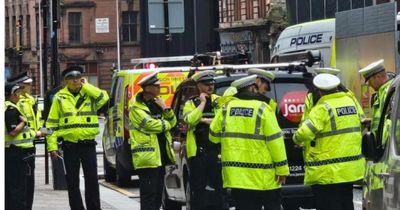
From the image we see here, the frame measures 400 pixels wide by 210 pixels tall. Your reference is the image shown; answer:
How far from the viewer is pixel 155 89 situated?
49.1ft

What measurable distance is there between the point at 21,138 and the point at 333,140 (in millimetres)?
5285

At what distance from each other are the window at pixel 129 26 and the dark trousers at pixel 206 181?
3530 inches

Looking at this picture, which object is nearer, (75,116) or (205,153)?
(205,153)

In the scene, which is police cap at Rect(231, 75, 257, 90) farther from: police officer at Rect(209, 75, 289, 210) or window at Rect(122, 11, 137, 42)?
window at Rect(122, 11, 137, 42)

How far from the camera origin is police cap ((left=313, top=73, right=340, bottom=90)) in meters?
12.3

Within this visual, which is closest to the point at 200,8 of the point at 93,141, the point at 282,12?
the point at 93,141

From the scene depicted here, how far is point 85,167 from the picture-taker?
16.7m

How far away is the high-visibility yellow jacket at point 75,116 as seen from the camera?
16.5 m

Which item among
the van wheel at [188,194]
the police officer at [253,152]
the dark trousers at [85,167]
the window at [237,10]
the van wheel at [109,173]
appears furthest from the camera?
the window at [237,10]

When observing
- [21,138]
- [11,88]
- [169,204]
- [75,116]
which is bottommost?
[169,204]

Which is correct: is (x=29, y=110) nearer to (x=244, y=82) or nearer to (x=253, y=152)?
(x=244, y=82)

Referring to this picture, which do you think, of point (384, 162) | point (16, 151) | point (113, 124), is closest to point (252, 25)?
point (113, 124)

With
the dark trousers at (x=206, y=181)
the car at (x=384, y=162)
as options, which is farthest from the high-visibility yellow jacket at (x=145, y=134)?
the car at (x=384, y=162)

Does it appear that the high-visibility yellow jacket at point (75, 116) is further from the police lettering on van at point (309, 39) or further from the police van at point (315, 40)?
the police lettering on van at point (309, 39)
